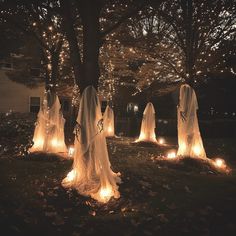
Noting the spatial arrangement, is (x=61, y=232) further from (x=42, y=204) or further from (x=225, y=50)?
(x=225, y=50)

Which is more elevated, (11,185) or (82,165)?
(82,165)

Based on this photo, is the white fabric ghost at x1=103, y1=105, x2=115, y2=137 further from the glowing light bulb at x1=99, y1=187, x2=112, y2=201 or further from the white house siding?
the glowing light bulb at x1=99, y1=187, x2=112, y2=201

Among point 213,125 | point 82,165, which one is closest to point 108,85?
point 213,125

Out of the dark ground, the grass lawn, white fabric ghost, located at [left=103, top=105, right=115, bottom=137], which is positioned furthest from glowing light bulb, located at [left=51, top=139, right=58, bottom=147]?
Result: white fabric ghost, located at [left=103, top=105, right=115, bottom=137]

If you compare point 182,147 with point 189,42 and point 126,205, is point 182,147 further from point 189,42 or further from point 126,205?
point 126,205

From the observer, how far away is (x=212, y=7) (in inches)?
508

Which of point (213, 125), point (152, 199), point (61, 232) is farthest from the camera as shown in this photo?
point (213, 125)

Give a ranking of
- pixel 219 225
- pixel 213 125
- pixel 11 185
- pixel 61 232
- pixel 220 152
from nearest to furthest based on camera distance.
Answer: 1. pixel 61 232
2. pixel 219 225
3. pixel 11 185
4. pixel 220 152
5. pixel 213 125

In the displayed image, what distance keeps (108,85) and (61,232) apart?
21.6m

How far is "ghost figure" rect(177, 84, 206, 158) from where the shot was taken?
11.8 meters

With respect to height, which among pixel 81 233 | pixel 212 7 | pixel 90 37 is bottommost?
pixel 81 233

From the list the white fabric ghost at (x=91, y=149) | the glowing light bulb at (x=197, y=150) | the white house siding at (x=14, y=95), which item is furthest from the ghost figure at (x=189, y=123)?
the white house siding at (x=14, y=95)

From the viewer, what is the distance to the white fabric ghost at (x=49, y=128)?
1253 cm

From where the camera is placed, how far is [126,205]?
7.00 meters
